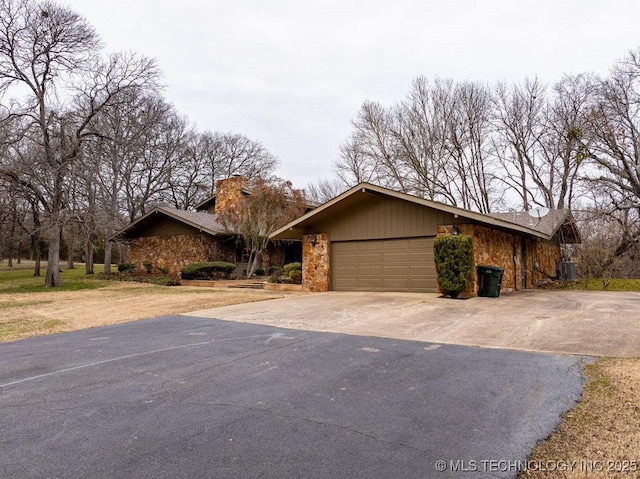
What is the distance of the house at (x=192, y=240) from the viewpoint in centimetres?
2208

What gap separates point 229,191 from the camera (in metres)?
23.3


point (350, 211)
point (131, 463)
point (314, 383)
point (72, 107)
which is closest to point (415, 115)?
point (350, 211)

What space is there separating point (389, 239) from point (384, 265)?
0.93m

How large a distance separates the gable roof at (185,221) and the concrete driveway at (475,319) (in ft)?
33.5

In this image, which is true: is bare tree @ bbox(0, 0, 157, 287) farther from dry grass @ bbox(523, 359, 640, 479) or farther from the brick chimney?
dry grass @ bbox(523, 359, 640, 479)

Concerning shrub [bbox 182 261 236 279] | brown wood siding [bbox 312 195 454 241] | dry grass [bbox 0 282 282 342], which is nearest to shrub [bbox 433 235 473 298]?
brown wood siding [bbox 312 195 454 241]

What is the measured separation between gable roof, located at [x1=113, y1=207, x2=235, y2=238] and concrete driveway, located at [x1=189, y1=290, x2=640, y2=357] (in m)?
10.2

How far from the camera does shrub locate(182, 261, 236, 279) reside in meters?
20.0

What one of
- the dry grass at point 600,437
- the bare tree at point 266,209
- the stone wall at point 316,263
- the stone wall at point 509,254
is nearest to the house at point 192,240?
the bare tree at point 266,209

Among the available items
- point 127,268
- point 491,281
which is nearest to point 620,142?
point 491,281

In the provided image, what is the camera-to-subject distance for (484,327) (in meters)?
7.45

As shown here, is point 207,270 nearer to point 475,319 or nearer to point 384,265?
point 384,265


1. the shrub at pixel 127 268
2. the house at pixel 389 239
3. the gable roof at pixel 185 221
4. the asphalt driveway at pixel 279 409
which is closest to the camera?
the asphalt driveway at pixel 279 409

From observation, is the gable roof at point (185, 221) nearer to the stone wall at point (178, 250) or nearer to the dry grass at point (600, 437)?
the stone wall at point (178, 250)
